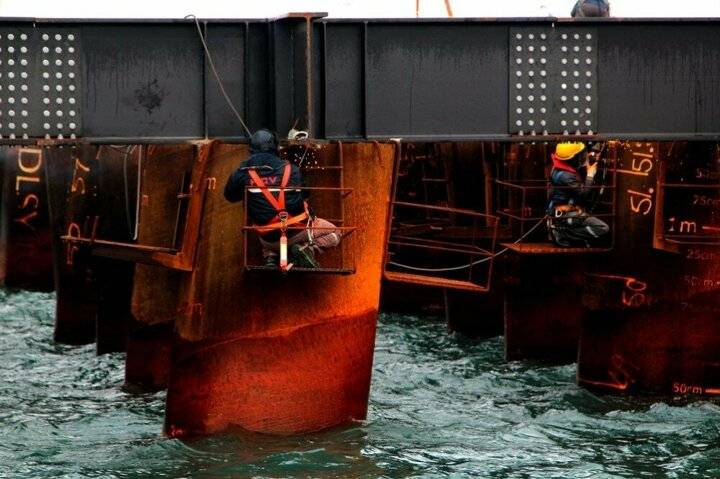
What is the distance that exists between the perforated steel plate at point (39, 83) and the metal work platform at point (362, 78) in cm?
2

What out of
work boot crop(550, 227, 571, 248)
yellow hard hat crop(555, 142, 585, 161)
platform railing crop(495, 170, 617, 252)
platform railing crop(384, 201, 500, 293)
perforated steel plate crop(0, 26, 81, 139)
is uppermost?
perforated steel plate crop(0, 26, 81, 139)

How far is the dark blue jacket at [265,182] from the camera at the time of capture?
56.0 ft

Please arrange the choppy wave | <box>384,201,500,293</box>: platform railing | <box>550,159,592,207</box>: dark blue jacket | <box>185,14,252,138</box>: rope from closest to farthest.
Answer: the choppy wave → <box>185,14,252,138</box>: rope → <box>550,159,592,207</box>: dark blue jacket → <box>384,201,500,293</box>: platform railing

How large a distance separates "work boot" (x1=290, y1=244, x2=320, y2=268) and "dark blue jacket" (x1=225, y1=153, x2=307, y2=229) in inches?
15.1

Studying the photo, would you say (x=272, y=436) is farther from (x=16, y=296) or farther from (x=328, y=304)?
(x=16, y=296)

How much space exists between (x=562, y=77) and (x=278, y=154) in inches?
145

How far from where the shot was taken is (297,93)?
18.2 m

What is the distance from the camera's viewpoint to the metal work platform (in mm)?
17734

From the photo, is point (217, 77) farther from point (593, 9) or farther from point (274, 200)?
point (593, 9)

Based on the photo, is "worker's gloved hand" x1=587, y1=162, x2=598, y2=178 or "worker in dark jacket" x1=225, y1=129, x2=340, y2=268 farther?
"worker's gloved hand" x1=587, y1=162, x2=598, y2=178

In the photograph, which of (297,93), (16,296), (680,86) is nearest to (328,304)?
(297,93)

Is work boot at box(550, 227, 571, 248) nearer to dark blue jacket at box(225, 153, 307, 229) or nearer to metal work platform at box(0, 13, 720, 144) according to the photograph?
metal work platform at box(0, 13, 720, 144)

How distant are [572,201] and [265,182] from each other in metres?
6.30

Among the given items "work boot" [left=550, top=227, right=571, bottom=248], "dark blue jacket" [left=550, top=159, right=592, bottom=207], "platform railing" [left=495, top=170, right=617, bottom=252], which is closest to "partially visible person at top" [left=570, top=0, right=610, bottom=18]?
"dark blue jacket" [left=550, top=159, right=592, bottom=207]
